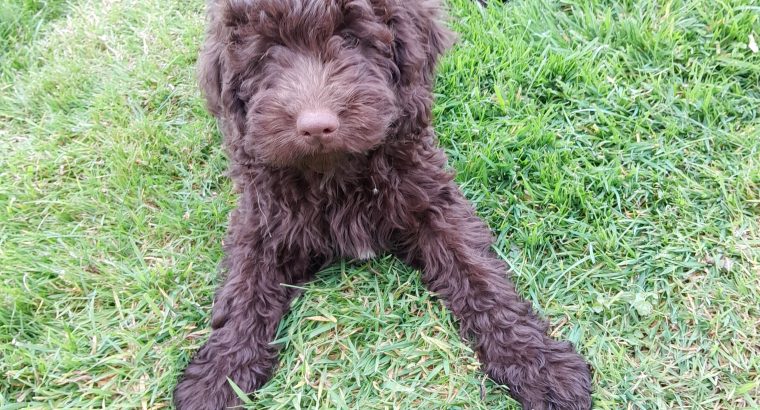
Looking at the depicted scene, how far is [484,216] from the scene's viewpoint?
11.4ft

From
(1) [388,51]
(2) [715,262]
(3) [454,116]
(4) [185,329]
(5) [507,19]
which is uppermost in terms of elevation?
(1) [388,51]

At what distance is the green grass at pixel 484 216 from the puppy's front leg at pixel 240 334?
10cm

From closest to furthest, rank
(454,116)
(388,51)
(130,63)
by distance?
(388,51) → (454,116) → (130,63)

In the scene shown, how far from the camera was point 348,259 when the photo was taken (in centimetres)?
329

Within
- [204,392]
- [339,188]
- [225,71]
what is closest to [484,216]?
[339,188]

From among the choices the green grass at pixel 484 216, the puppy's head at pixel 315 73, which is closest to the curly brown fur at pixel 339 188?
the puppy's head at pixel 315 73

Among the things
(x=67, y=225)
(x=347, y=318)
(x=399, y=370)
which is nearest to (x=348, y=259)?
(x=347, y=318)

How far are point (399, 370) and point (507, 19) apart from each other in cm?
250

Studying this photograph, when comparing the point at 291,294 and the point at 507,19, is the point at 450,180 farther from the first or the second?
the point at 507,19

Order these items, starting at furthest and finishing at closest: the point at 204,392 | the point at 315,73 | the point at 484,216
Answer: the point at 484,216
the point at 204,392
the point at 315,73

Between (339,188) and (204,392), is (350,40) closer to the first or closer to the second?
(339,188)

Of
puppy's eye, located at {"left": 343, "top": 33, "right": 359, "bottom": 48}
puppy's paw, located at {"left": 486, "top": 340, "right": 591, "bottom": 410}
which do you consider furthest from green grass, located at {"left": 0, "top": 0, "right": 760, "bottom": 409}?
puppy's eye, located at {"left": 343, "top": 33, "right": 359, "bottom": 48}

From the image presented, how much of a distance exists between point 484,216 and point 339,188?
0.94 meters

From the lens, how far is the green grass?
2877 mm
